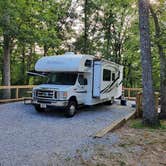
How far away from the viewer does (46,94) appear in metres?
9.98

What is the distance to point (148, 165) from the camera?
15.3 ft

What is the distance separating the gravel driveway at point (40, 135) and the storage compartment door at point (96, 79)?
1.43 m

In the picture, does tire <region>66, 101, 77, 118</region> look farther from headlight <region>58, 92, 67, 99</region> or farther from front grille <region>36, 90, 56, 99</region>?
front grille <region>36, 90, 56, 99</region>

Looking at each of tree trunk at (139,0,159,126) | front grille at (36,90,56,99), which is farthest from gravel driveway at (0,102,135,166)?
tree trunk at (139,0,159,126)

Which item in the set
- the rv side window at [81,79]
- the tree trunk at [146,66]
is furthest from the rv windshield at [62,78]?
the tree trunk at [146,66]

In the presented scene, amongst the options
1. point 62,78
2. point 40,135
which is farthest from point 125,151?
point 62,78

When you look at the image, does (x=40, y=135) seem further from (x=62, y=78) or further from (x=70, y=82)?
(x=62, y=78)

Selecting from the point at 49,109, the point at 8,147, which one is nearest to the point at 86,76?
the point at 49,109

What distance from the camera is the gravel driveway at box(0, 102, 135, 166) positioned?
198 inches

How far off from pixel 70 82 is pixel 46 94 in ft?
4.02

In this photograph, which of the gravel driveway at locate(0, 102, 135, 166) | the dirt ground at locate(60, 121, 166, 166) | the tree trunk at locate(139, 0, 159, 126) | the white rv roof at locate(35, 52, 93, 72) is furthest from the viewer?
the white rv roof at locate(35, 52, 93, 72)

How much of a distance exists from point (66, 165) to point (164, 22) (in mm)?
8587

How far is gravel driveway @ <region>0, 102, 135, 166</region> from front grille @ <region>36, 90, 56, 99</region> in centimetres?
78

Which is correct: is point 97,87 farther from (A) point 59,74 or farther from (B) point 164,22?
(B) point 164,22
